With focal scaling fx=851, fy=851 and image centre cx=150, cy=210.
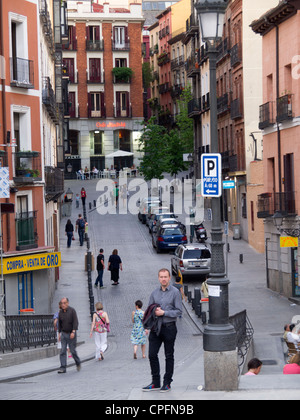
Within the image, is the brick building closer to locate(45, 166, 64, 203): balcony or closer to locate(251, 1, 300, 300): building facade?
locate(251, 1, 300, 300): building facade

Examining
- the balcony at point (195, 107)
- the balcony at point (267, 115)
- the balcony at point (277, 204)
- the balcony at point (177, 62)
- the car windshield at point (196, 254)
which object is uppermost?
the balcony at point (177, 62)

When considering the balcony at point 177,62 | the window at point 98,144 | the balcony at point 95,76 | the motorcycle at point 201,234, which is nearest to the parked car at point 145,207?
the motorcycle at point 201,234

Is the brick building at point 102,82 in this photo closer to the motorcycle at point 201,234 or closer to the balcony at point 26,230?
the motorcycle at point 201,234

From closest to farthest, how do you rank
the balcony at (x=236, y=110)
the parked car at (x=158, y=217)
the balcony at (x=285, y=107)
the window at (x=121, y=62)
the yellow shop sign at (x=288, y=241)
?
the yellow shop sign at (x=288, y=241) < the balcony at (x=285, y=107) < the parked car at (x=158, y=217) < the balcony at (x=236, y=110) < the window at (x=121, y=62)

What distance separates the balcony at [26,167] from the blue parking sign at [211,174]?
15670 mm

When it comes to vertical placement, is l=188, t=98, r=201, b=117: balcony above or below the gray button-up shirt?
above

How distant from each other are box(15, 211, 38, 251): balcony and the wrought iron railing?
5.66m

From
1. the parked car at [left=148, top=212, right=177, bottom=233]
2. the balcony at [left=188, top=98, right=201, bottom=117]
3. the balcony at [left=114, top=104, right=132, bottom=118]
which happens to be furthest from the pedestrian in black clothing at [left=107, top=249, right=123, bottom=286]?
the balcony at [left=114, top=104, right=132, bottom=118]

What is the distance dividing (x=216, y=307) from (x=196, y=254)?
917 inches

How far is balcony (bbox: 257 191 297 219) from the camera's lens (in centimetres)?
3216

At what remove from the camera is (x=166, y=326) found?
12117 mm

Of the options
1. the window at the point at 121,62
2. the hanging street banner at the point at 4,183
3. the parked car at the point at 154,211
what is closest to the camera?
the hanging street banner at the point at 4,183

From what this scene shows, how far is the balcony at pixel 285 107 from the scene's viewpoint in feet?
104

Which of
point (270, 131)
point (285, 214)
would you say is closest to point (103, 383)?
point (285, 214)
